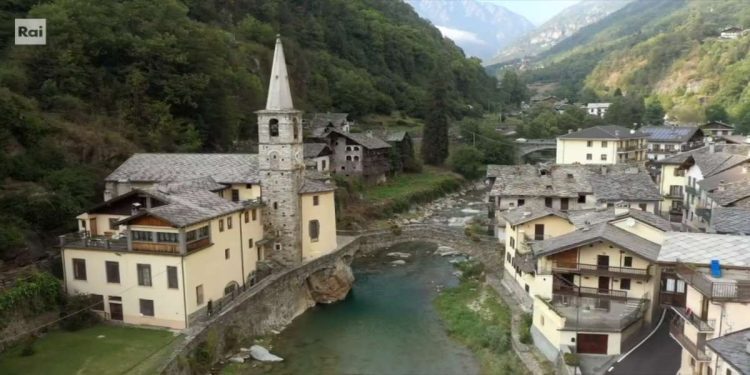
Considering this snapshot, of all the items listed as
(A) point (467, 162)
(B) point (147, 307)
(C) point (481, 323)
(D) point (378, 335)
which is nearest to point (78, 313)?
(B) point (147, 307)

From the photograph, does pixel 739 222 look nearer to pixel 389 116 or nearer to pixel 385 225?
pixel 385 225

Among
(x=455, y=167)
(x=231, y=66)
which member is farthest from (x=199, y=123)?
(x=455, y=167)

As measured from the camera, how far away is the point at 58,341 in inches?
1118

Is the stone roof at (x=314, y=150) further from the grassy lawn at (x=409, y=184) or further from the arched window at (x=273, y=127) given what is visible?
the arched window at (x=273, y=127)

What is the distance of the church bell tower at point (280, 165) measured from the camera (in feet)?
131

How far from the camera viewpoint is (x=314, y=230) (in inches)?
1700

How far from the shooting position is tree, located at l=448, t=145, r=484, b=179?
90.4 meters

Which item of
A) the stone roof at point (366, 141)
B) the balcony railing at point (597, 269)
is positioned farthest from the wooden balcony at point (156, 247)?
the stone roof at point (366, 141)

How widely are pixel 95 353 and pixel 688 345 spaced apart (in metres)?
25.2

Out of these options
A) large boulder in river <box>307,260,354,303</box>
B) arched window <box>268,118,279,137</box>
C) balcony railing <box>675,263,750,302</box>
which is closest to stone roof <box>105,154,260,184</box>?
arched window <box>268,118,279,137</box>

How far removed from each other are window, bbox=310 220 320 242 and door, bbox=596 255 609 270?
20.1 meters

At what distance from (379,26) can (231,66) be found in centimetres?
7778

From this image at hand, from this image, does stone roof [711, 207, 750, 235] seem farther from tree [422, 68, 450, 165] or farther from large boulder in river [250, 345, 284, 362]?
tree [422, 68, 450, 165]

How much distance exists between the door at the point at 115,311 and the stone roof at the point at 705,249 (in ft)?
90.7
